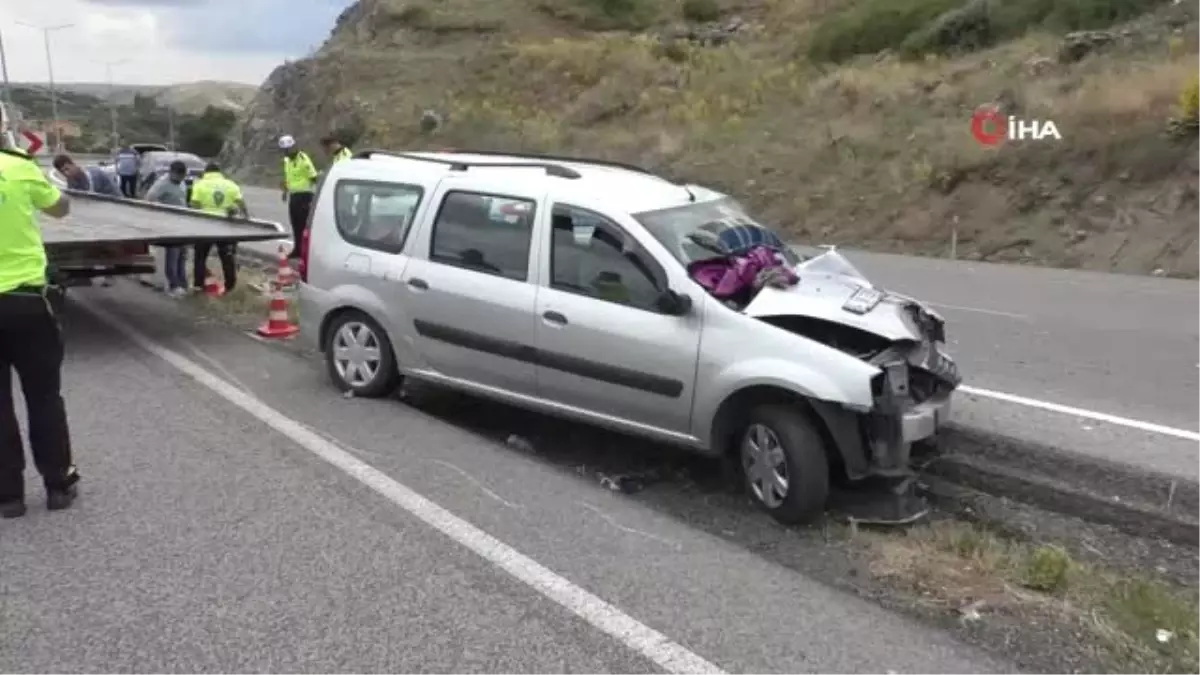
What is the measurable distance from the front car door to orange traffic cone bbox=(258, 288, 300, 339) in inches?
167

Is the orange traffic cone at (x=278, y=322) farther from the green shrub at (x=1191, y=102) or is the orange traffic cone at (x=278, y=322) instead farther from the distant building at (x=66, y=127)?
the distant building at (x=66, y=127)

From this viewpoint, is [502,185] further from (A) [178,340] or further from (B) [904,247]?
(B) [904,247]

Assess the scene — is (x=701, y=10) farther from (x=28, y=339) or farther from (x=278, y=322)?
(x=28, y=339)

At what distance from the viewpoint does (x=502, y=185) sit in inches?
271

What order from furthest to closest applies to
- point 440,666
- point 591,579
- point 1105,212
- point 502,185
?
point 1105,212 → point 502,185 → point 591,579 → point 440,666

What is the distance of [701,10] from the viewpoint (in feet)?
168

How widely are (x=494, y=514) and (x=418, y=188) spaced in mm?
2786

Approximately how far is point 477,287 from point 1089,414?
3873 millimetres

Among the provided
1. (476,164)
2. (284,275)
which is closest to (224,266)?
(284,275)

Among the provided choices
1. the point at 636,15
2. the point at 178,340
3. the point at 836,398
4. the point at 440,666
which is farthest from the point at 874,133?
the point at 636,15

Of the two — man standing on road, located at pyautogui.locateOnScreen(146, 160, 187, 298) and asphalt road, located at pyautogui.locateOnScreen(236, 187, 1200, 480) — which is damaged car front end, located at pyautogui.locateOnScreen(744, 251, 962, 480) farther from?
man standing on road, located at pyautogui.locateOnScreen(146, 160, 187, 298)

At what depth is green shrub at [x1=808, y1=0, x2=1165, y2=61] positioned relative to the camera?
2683cm

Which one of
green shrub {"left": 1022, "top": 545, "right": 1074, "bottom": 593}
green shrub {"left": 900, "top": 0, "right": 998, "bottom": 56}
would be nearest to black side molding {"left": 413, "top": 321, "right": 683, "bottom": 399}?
green shrub {"left": 1022, "top": 545, "right": 1074, "bottom": 593}

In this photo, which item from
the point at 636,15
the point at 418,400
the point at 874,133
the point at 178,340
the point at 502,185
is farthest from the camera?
the point at 636,15
